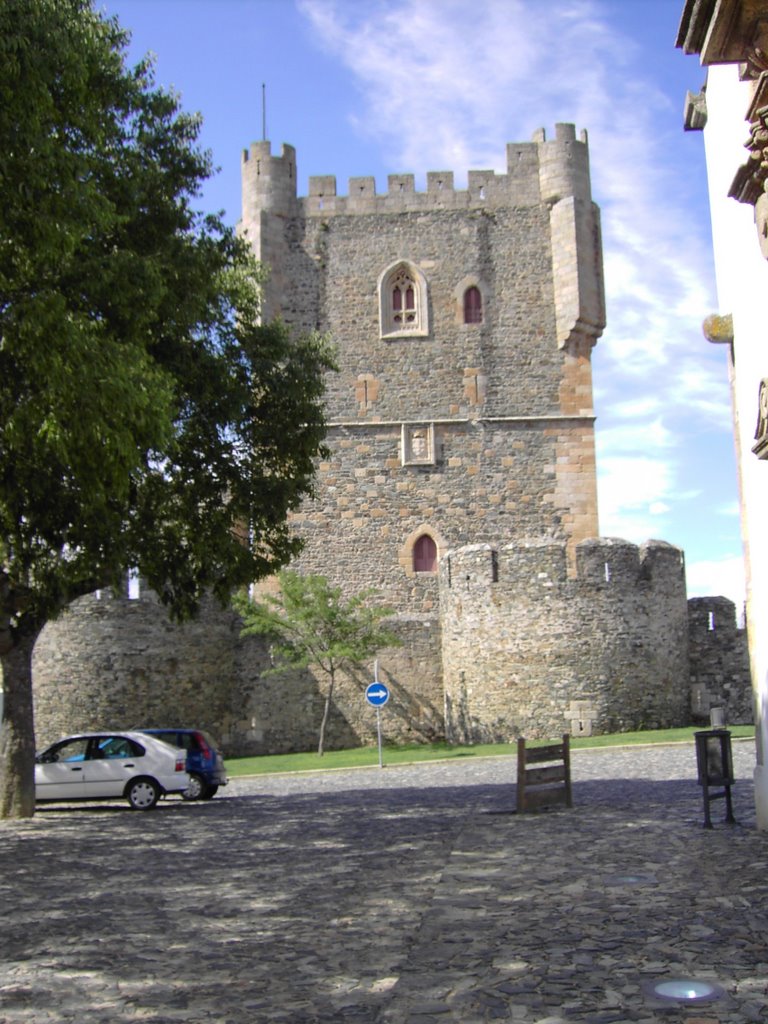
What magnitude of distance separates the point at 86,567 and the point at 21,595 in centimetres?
165

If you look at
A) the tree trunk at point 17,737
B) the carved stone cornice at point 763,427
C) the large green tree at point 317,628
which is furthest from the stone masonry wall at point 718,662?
the carved stone cornice at point 763,427

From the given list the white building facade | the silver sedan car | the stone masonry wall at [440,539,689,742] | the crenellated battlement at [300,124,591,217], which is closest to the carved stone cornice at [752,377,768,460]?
the white building facade

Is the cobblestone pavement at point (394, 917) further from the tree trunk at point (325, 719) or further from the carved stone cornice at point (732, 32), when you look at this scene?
the tree trunk at point (325, 719)

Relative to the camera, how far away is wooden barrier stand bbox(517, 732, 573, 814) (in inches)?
523

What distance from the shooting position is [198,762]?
18.2 meters

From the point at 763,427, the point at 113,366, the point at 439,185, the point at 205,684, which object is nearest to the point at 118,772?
the point at 113,366

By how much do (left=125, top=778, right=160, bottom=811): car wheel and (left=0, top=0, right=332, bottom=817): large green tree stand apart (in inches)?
76.7

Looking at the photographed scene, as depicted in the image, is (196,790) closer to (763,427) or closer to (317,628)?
(317,628)

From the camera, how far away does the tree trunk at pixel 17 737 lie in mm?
15312

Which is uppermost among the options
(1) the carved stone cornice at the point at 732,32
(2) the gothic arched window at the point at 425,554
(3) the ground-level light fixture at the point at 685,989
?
(2) the gothic arched window at the point at 425,554

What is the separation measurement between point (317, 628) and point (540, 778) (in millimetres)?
14233

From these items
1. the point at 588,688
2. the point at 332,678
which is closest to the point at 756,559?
the point at 588,688

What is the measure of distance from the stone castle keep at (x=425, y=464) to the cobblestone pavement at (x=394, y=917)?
42.9 ft

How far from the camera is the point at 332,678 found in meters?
26.9
